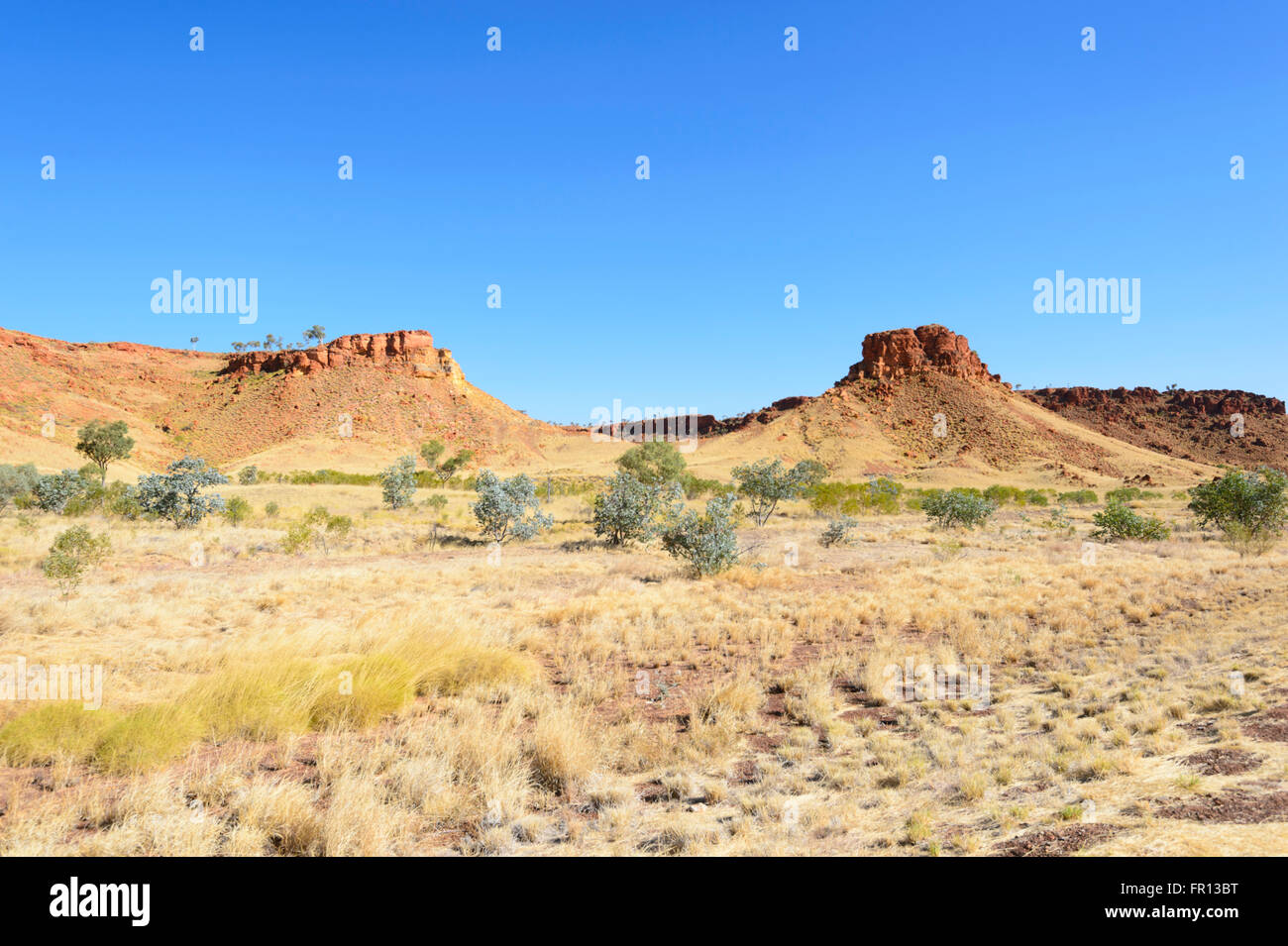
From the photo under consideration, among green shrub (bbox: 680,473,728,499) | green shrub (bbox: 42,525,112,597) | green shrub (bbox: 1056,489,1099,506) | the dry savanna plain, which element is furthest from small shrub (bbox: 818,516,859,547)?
green shrub (bbox: 1056,489,1099,506)

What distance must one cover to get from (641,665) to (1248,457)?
4778 inches

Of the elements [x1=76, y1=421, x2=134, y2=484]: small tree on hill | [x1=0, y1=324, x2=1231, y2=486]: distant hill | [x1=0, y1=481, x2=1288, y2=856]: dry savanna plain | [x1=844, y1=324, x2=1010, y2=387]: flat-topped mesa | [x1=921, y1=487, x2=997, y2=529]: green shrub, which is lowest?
[x1=0, y1=481, x2=1288, y2=856]: dry savanna plain

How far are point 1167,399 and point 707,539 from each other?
140 metres

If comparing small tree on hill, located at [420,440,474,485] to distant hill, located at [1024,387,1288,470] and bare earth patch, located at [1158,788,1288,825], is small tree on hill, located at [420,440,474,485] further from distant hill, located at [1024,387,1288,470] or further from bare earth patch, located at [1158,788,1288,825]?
distant hill, located at [1024,387,1288,470]

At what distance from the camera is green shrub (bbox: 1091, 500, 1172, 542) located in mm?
21016

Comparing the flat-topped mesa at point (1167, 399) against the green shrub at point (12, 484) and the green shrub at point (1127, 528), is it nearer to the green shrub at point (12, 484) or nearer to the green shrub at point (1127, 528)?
the green shrub at point (1127, 528)

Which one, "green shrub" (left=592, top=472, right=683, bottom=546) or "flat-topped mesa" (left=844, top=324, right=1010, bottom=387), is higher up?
"flat-topped mesa" (left=844, top=324, right=1010, bottom=387)

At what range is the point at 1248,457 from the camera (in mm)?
92312

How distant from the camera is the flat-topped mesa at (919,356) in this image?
3612 inches

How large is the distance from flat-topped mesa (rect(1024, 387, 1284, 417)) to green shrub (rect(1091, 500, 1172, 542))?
376ft

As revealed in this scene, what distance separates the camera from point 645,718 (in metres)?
6.77

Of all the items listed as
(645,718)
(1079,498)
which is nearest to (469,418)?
(1079,498)

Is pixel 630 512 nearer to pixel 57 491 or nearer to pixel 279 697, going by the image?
pixel 279 697
